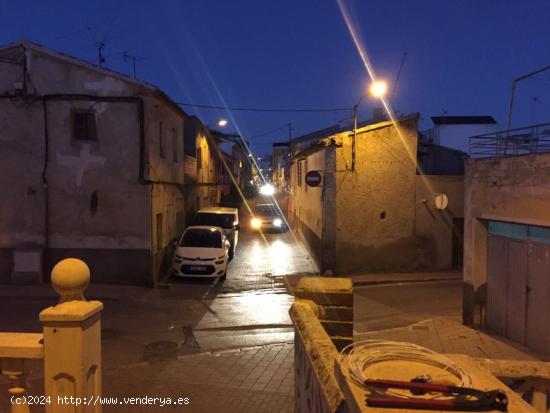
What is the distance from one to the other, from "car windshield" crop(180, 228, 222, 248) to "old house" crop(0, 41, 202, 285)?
6.65ft

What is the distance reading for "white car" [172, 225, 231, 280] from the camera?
16.5 m

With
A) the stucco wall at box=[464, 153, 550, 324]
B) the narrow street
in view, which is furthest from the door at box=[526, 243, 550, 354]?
the narrow street

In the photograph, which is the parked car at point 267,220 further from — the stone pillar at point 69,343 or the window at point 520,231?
the stone pillar at point 69,343

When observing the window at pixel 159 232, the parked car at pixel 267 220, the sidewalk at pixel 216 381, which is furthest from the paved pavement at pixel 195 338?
the parked car at pixel 267 220

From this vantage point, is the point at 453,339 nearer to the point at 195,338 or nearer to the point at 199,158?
the point at 195,338

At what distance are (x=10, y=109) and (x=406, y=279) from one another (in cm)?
1335

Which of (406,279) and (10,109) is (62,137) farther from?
(406,279)

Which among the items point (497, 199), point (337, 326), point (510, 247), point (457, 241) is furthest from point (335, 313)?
point (457, 241)

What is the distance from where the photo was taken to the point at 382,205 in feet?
57.7

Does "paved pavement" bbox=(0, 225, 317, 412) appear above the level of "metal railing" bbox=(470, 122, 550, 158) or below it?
below

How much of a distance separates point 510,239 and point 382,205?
7490 millimetres

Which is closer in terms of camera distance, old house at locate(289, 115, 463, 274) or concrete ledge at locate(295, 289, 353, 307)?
concrete ledge at locate(295, 289, 353, 307)

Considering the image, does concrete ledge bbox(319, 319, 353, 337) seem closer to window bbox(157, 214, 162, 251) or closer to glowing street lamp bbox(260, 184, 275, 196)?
window bbox(157, 214, 162, 251)

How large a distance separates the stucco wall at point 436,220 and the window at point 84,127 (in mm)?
10826
